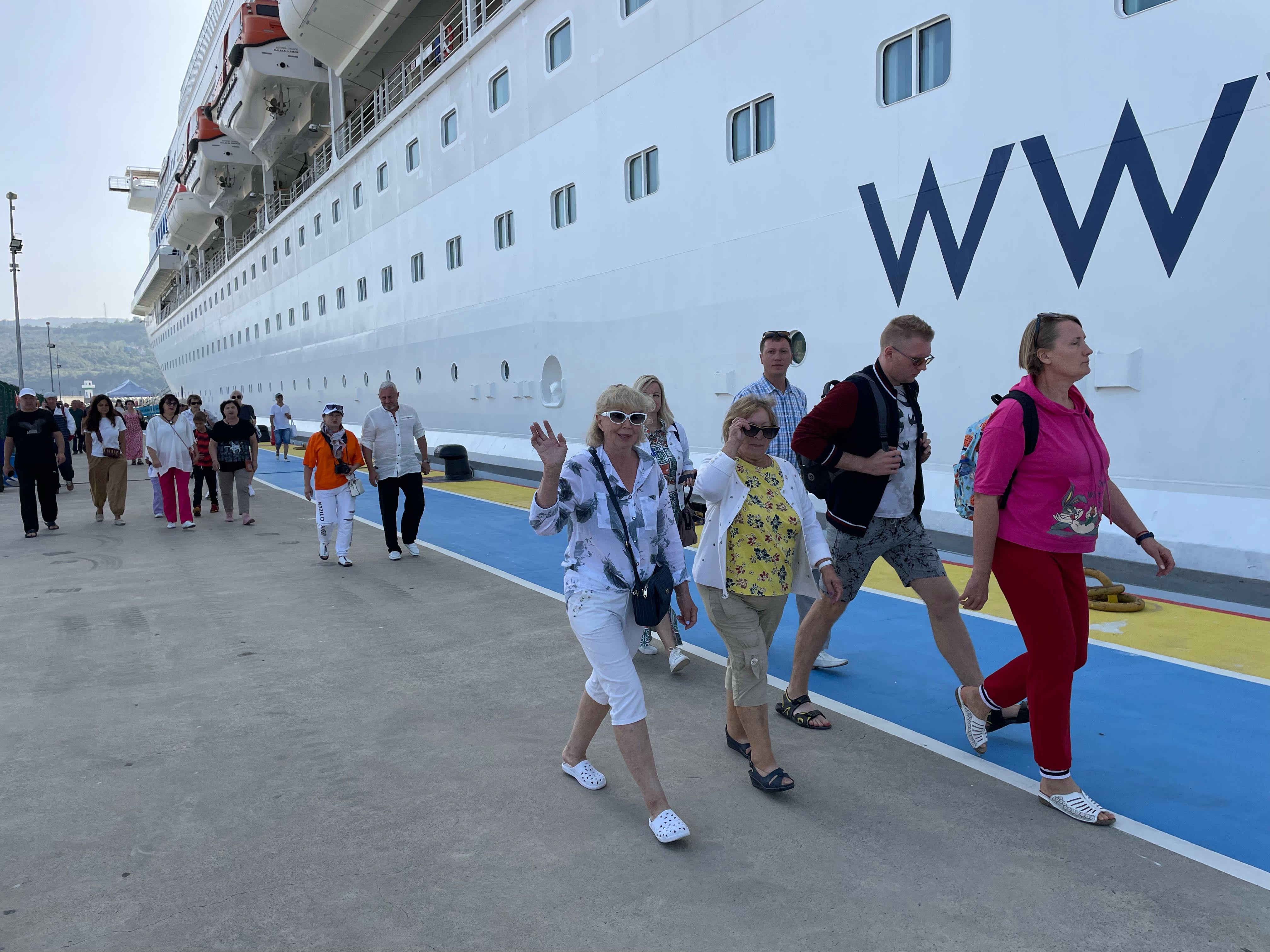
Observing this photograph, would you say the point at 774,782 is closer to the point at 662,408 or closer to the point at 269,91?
the point at 662,408

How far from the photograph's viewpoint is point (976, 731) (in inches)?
154

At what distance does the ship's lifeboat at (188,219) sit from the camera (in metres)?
40.4

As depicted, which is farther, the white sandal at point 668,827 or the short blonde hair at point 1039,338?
the short blonde hair at point 1039,338

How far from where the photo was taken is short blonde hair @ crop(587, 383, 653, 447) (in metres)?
Result: 3.36

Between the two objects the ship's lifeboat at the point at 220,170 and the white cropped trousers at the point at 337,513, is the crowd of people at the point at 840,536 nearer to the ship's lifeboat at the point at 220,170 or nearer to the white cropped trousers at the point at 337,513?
the white cropped trousers at the point at 337,513

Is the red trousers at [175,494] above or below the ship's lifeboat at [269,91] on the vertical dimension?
below

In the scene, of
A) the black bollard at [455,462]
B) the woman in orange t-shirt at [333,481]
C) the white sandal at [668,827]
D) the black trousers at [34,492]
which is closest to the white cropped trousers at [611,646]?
the white sandal at [668,827]

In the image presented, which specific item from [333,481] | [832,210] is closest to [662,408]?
[333,481]

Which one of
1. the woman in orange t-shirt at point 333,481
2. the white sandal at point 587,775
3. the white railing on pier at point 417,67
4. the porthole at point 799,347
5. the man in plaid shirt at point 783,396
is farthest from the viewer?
the white railing on pier at point 417,67

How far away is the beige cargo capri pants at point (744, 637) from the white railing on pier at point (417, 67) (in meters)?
15.0

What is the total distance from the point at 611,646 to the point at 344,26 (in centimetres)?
2229

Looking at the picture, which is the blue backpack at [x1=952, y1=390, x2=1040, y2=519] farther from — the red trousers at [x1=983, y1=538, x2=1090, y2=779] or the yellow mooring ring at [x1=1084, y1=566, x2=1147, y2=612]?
the yellow mooring ring at [x1=1084, y1=566, x2=1147, y2=612]

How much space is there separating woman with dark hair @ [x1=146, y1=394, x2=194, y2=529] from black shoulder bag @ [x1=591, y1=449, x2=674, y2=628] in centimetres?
972

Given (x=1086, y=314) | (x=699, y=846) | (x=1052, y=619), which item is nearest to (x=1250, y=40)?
Answer: (x=1086, y=314)
